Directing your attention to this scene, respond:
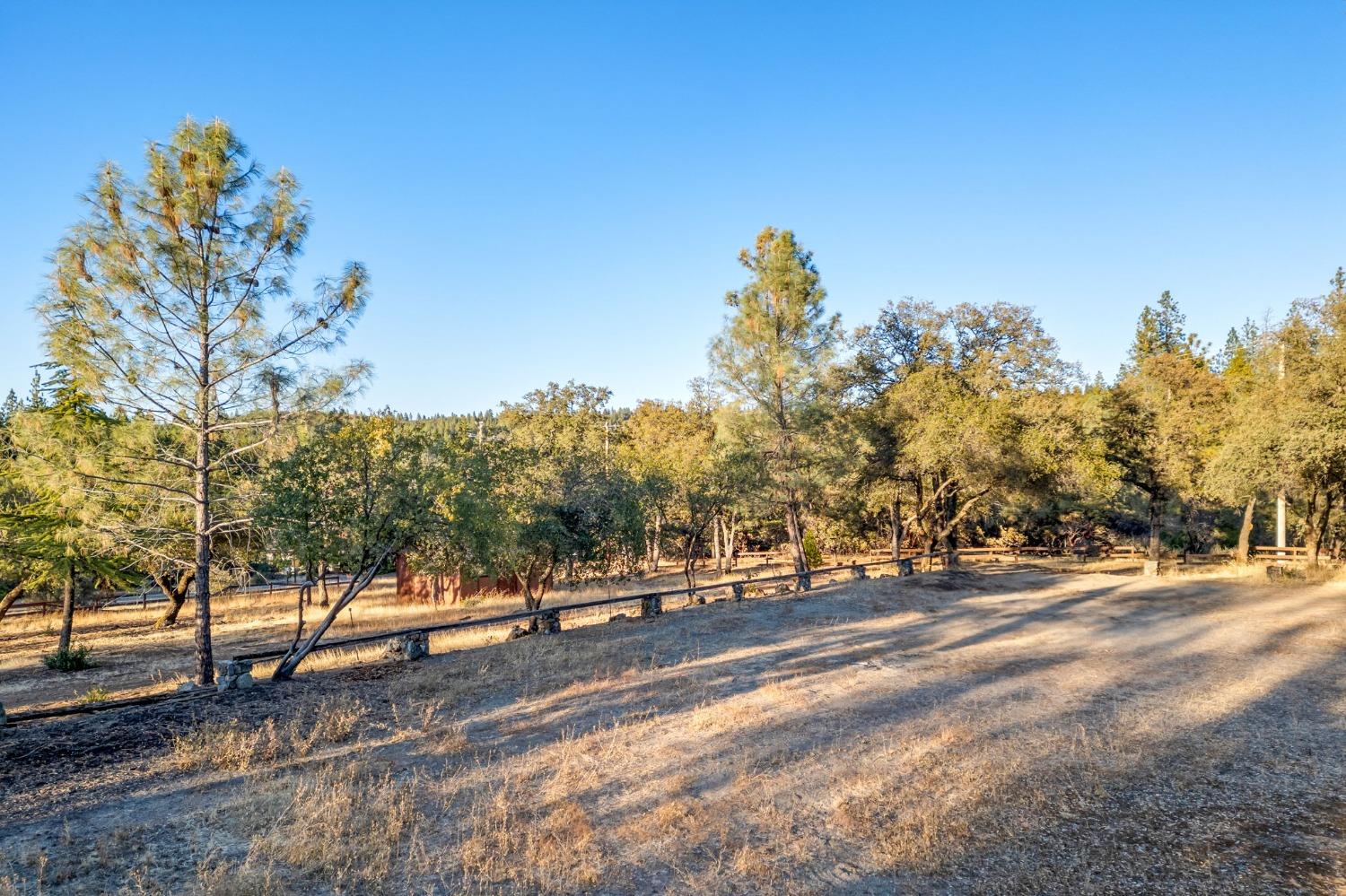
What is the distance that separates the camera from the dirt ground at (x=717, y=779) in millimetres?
5898

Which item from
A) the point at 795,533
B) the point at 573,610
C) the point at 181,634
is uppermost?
the point at 795,533

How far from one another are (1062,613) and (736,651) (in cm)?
1189

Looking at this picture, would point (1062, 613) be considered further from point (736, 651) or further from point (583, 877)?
point (583, 877)

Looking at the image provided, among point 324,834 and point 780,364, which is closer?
point 324,834

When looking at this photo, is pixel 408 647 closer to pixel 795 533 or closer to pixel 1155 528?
pixel 795 533

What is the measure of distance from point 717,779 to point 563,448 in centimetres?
1704

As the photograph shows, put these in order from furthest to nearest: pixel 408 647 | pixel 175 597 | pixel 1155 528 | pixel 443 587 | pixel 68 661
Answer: pixel 443 587
pixel 1155 528
pixel 175 597
pixel 68 661
pixel 408 647

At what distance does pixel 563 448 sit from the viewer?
23.8m

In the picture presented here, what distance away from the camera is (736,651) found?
15.1 metres

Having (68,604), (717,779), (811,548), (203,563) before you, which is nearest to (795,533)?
(811,548)

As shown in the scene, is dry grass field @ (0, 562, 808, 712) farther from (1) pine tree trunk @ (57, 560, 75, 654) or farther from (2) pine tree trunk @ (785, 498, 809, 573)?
(2) pine tree trunk @ (785, 498, 809, 573)

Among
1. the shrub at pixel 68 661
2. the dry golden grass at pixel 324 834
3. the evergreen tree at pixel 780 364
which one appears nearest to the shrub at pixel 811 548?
the evergreen tree at pixel 780 364

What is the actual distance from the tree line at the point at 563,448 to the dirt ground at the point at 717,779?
166 inches

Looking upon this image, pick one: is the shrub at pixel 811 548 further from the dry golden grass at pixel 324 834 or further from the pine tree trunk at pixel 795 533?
the dry golden grass at pixel 324 834
